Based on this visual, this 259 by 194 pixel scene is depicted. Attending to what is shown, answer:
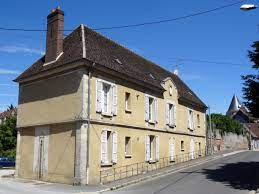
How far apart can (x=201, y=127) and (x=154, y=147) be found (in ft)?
38.6

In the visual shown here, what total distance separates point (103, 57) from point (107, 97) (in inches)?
101

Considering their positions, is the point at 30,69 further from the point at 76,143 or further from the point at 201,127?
the point at 201,127

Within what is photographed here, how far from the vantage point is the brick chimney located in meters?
23.7

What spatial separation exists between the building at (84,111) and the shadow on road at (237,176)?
4842 millimetres

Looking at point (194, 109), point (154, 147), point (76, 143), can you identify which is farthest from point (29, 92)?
point (194, 109)

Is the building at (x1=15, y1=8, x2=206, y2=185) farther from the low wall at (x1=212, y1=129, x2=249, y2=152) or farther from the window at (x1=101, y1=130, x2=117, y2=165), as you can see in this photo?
the low wall at (x1=212, y1=129, x2=249, y2=152)

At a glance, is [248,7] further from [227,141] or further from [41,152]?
[227,141]

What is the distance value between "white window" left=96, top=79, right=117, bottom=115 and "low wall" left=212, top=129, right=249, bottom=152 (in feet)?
77.5

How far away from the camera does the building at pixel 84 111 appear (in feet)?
69.4

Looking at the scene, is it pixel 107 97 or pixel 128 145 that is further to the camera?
pixel 128 145

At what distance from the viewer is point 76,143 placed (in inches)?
820

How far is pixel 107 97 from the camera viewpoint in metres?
23.1

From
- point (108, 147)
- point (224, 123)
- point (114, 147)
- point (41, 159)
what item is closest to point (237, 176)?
point (114, 147)

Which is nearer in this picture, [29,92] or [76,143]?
[76,143]
